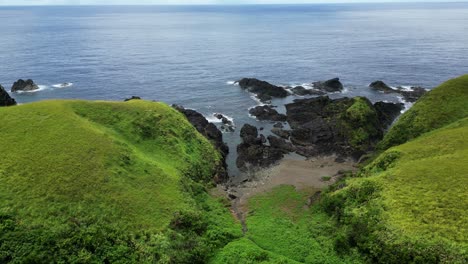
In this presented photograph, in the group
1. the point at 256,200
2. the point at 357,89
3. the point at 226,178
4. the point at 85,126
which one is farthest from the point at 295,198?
the point at 357,89

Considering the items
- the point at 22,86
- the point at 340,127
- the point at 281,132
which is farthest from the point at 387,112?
the point at 22,86

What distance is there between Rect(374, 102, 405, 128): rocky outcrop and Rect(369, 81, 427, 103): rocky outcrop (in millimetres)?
10060

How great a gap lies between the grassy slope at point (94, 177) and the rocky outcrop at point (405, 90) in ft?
194

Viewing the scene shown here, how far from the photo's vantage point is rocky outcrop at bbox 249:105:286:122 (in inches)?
3066

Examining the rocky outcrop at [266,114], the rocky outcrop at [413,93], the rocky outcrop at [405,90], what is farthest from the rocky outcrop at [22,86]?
the rocky outcrop at [413,93]

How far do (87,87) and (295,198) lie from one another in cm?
7671

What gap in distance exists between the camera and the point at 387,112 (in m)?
78.6

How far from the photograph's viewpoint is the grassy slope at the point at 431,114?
187 ft

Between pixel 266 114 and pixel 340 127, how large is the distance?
17.6m

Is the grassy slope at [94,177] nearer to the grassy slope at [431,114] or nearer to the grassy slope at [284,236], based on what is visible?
the grassy slope at [284,236]

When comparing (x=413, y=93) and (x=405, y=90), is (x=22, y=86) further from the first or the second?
(x=413, y=93)

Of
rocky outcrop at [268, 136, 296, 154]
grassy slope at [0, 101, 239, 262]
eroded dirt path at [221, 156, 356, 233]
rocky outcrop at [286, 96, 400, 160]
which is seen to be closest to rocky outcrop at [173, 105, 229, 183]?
grassy slope at [0, 101, 239, 262]

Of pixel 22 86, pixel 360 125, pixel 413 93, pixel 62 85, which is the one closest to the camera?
pixel 360 125

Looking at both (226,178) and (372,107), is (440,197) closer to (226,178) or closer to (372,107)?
(226,178)
